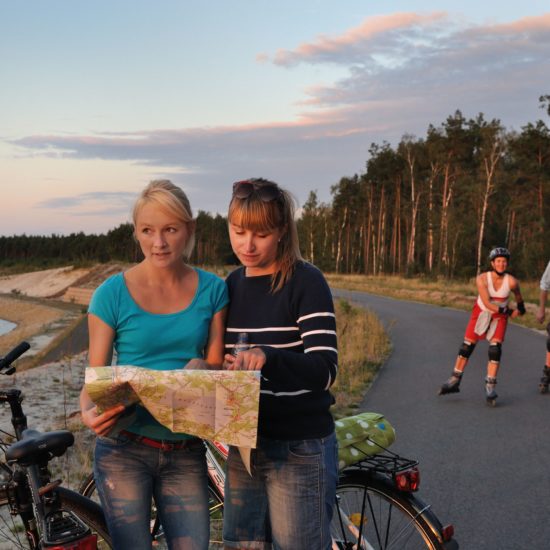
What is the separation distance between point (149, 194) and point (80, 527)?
112cm

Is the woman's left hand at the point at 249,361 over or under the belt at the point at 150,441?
over

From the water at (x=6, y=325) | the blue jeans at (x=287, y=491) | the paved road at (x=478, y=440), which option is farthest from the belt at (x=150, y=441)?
the water at (x=6, y=325)

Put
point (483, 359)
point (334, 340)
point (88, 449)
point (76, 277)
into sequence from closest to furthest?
point (334, 340), point (88, 449), point (483, 359), point (76, 277)

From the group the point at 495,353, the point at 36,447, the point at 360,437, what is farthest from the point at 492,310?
the point at 36,447

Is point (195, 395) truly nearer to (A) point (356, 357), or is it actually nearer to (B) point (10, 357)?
(B) point (10, 357)

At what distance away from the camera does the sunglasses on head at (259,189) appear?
8.29ft

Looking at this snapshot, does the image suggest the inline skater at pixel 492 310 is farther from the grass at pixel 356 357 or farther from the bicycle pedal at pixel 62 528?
the bicycle pedal at pixel 62 528

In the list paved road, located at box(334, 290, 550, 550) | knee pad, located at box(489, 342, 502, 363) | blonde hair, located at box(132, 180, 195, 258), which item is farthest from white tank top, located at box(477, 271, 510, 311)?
blonde hair, located at box(132, 180, 195, 258)

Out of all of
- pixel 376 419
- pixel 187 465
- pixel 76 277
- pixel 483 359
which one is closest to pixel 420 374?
pixel 483 359

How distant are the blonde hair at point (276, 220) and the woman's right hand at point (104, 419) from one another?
0.66 meters

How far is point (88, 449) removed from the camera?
22.4ft

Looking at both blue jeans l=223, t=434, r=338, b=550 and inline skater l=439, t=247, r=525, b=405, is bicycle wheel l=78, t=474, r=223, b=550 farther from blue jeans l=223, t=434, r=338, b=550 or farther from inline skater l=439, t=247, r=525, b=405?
inline skater l=439, t=247, r=525, b=405

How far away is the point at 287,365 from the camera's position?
93.9 inches

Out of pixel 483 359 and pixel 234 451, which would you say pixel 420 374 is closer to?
pixel 483 359
